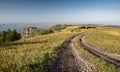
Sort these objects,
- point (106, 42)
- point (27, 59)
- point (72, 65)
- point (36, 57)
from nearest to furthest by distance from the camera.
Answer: point (72, 65) → point (27, 59) → point (36, 57) → point (106, 42)

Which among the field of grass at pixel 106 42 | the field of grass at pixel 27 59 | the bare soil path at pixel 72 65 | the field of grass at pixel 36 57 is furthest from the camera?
the field of grass at pixel 106 42

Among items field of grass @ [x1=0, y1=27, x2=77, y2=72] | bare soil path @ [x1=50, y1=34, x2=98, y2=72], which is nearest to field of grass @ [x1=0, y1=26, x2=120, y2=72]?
field of grass @ [x1=0, y1=27, x2=77, y2=72]

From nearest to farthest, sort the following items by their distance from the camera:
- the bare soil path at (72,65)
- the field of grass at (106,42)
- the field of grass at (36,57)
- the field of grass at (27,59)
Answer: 1. the field of grass at (27,59)
2. the field of grass at (36,57)
3. the bare soil path at (72,65)
4. the field of grass at (106,42)

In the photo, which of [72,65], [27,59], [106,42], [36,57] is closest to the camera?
[72,65]

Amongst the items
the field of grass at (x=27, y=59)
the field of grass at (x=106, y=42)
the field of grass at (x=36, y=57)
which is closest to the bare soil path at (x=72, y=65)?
the field of grass at (x=36, y=57)

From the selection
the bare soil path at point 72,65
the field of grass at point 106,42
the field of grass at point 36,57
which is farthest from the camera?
the field of grass at point 106,42

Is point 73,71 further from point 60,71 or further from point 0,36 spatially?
point 0,36

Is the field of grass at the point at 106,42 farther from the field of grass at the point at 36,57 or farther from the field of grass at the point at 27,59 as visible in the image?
the field of grass at the point at 27,59

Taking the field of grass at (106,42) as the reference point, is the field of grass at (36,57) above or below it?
above

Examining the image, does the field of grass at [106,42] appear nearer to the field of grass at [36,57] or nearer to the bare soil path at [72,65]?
the field of grass at [36,57]

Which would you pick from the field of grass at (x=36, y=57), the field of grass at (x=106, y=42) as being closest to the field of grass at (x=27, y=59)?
the field of grass at (x=36, y=57)

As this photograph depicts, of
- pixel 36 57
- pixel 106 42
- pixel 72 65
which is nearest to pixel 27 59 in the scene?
pixel 36 57

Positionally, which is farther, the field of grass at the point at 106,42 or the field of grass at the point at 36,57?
the field of grass at the point at 106,42

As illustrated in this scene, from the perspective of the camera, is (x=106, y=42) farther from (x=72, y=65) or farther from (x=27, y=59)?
(x=27, y=59)
